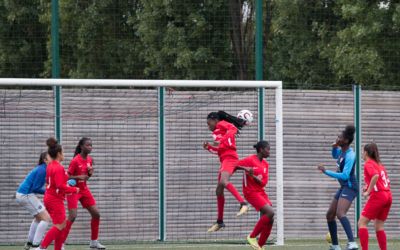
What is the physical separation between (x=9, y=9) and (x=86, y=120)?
284 inches

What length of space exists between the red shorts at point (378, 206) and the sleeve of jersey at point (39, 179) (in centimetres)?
537

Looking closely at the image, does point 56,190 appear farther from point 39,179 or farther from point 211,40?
point 211,40

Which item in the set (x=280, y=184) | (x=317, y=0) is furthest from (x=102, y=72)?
(x=280, y=184)

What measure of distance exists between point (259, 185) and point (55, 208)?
135 inches

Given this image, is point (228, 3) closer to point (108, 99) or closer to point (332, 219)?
point (108, 99)

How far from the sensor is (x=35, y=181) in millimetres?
18453

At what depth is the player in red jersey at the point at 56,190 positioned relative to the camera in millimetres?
16281

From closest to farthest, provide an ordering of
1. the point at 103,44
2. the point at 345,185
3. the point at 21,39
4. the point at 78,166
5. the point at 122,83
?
the point at 345,185 → the point at 78,166 → the point at 122,83 → the point at 21,39 → the point at 103,44

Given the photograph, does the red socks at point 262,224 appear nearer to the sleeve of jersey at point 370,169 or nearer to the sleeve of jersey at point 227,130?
the sleeve of jersey at point 227,130

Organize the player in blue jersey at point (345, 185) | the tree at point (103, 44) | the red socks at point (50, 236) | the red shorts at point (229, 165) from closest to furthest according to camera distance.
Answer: the red socks at point (50, 236) → the player in blue jersey at point (345, 185) → the red shorts at point (229, 165) → the tree at point (103, 44)

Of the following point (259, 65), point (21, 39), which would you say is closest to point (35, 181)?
point (259, 65)

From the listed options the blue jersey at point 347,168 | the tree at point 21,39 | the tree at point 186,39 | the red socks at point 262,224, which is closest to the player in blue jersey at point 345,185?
the blue jersey at point 347,168

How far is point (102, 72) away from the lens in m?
27.9

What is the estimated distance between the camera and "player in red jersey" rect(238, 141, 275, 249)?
17.9m
